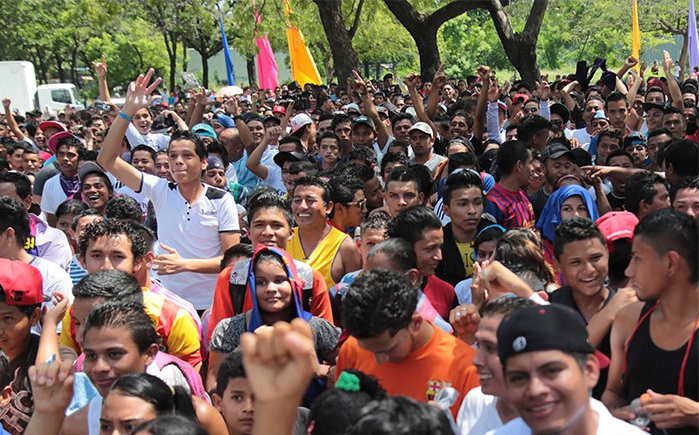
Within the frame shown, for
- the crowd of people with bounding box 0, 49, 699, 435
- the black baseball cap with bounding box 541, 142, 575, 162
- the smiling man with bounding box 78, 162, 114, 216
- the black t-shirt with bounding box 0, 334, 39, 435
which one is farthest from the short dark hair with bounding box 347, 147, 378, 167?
the black t-shirt with bounding box 0, 334, 39, 435

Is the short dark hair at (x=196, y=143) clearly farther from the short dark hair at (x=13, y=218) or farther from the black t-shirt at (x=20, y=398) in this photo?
the black t-shirt at (x=20, y=398)

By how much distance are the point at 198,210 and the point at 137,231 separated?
2.85 feet

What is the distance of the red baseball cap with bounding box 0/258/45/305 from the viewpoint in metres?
3.90

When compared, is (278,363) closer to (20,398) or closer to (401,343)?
(401,343)

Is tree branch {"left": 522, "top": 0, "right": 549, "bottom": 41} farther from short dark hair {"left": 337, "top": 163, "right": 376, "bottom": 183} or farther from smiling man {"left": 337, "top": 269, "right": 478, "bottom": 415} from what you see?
smiling man {"left": 337, "top": 269, "right": 478, "bottom": 415}

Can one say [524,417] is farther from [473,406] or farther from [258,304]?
[258,304]

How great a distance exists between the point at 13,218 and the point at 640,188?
4.09m

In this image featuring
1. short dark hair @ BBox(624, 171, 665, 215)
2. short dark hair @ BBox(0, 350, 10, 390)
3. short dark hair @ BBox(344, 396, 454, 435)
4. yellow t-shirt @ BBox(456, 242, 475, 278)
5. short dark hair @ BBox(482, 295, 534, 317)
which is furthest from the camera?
short dark hair @ BBox(624, 171, 665, 215)

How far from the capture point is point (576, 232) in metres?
3.85

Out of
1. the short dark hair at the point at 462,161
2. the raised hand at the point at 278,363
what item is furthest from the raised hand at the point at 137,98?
the raised hand at the point at 278,363

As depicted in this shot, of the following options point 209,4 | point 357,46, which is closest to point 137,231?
point 209,4

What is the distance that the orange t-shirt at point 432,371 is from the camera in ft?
10.5

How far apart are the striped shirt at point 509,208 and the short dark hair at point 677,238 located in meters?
2.62

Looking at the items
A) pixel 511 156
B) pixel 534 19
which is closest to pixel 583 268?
pixel 511 156
